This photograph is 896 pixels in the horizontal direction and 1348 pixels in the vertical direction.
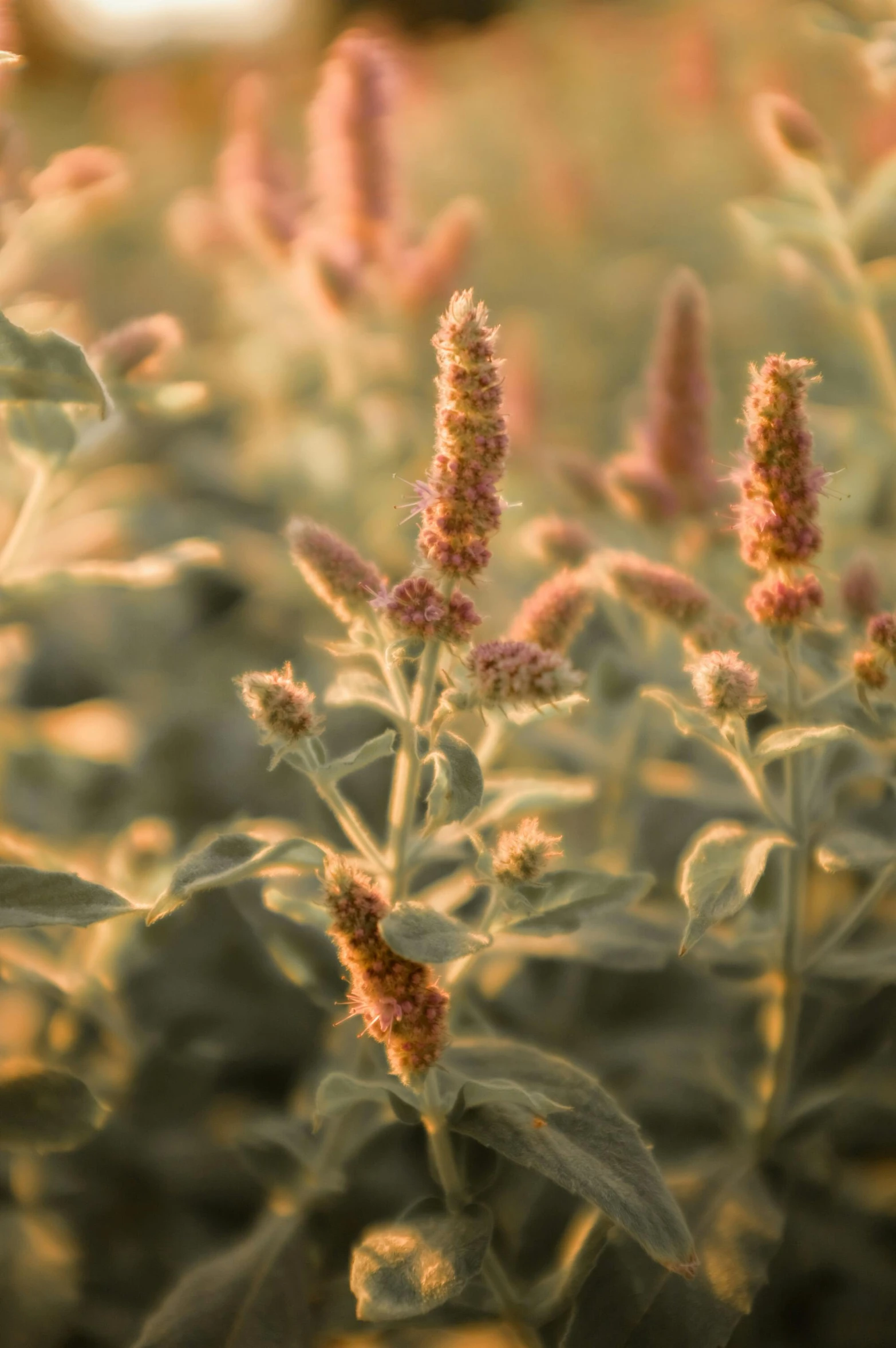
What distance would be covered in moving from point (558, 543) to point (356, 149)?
3.55 ft

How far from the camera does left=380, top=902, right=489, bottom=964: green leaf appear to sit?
2.45 feet

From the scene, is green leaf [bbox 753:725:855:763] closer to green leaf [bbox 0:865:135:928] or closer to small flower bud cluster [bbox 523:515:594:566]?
small flower bud cluster [bbox 523:515:594:566]

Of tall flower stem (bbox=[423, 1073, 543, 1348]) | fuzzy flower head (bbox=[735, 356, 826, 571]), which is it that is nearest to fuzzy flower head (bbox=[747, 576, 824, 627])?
fuzzy flower head (bbox=[735, 356, 826, 571])

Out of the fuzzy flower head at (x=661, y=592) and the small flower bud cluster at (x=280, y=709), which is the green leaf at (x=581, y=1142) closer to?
the small flower bud cluster at (x=280, y=709)

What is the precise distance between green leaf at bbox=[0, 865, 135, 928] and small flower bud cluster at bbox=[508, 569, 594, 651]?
0.40 m

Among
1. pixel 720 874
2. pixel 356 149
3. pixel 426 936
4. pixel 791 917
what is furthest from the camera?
pixel 356 149

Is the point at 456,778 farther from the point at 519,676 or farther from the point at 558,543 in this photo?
the point at 558,543

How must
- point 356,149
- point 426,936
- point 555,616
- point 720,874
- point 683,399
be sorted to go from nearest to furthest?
point 426,936 → point 720,874 → point 555,616 → point 683,399 → point 356,149

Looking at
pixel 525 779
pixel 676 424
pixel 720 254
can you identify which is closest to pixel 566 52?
pixel 720 254

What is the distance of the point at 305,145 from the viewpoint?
18.4 ft

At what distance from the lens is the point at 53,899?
0.86 meters

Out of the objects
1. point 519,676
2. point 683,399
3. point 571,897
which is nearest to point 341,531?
point 683,399

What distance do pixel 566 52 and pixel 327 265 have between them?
12.4ft

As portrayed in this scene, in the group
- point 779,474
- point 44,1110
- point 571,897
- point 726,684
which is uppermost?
point 779,474
